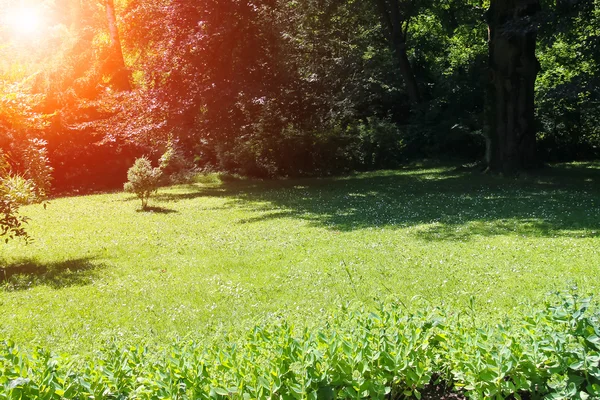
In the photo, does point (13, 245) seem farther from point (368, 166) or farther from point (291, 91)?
point (368, 166)

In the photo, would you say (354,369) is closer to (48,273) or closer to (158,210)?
(48,273)

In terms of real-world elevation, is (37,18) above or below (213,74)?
above

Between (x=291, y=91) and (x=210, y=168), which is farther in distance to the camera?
(x=210, y=168)

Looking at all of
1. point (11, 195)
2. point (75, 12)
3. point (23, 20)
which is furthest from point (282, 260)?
point (75, 12)

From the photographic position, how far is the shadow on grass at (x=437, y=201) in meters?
12.1

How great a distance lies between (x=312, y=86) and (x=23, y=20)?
19.6m

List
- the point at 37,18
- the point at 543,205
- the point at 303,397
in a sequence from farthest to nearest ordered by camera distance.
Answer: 1. the point at 37,18
2. the point at 543,205
3. the point at 303,397

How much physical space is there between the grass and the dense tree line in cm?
282

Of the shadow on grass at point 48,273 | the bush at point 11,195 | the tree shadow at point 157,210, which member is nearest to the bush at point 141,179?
the tree shadow at point 157,210

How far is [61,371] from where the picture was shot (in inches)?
148

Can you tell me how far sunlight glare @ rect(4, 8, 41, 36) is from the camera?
3231 centimetres

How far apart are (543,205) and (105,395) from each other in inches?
500


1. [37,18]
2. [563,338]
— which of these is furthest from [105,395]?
[37,18]

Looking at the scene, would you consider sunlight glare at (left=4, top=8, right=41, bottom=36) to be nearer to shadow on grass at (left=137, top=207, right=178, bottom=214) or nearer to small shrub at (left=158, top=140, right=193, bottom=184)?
small shrub at (left=158, top=140, right=193, bottom=184)
